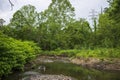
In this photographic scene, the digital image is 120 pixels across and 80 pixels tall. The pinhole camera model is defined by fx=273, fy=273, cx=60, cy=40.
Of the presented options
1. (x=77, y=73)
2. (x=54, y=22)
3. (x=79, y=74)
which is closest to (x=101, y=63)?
(x=77, y=73)

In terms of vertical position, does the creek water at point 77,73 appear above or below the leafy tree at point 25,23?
below

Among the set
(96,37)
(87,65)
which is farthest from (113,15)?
(96,37)

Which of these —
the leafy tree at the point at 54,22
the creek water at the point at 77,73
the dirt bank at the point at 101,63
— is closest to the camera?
the creek water at the point at 77,73

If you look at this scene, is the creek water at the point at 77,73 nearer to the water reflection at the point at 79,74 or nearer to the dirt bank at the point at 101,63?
the water reflection at the point at 79,74

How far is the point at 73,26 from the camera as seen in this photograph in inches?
2938

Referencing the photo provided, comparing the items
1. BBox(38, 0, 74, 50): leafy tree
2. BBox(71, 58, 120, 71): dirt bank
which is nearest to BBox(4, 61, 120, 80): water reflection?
BBox(71, 58, 120, 71): dirt bank

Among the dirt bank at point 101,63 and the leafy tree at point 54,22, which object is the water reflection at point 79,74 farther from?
the leafy tree at point 54,22

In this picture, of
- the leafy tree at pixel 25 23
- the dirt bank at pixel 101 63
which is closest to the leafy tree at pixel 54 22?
the leafy tree at pixel 25 23

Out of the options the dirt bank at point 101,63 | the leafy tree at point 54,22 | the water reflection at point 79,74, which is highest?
the leafy tree at point 54,22

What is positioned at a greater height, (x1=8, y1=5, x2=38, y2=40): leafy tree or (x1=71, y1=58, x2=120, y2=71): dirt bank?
(x1=8, y1=5, x2=38, y2=40): leafy tree

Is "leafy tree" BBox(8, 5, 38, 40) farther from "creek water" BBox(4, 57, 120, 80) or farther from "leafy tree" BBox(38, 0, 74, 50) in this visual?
"creek water" BBox(4, 57, 120, 80)

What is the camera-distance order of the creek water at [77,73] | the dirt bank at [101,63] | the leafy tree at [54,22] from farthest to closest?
the leafy tree at [54,22] → the dirt bank at [101,63] → the creek water at [77,73]

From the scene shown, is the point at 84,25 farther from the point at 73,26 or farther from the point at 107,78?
the point at 107,78

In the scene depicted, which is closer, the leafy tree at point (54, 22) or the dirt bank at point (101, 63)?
the dirt bank at point (101, 63)
